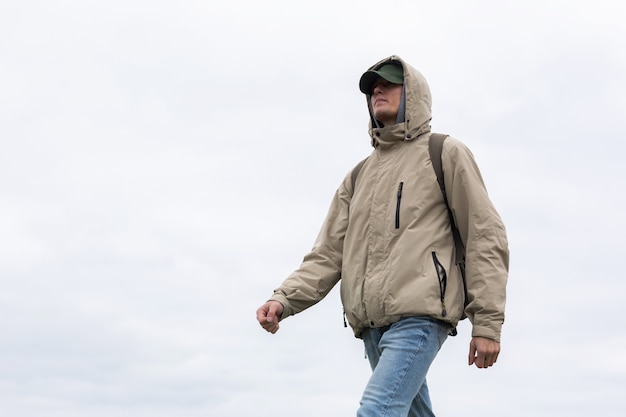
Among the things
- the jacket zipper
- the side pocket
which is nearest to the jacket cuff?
the side pocket

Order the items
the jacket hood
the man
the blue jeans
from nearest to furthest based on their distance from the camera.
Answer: the blue jeans → the man → the jacket hood

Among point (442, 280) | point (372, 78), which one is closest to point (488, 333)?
point (442, 280)

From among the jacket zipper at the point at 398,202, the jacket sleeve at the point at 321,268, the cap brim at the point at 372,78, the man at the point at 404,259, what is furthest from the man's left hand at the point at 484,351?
the cap brim at the point at 372,78

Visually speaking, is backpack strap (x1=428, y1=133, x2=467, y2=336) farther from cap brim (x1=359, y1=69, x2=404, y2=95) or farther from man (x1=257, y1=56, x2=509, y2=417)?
cap brim (x1=359, y1=69, x2=404, y2=95)

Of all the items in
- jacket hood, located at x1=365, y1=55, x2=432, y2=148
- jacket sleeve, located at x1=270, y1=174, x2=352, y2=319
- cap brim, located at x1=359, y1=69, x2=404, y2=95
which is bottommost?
jacket sleeve, located at x1=270, y1=174, x2=352, y2=319

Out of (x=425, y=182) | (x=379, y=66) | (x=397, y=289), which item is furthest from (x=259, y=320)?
(x=379, y=66)

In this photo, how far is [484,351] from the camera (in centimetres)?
555

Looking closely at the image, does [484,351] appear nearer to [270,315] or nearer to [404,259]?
[404,259]

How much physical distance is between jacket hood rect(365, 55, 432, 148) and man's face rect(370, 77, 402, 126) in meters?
0.07

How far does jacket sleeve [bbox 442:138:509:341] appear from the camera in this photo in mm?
5609

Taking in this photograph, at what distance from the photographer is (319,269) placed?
6.55 metres

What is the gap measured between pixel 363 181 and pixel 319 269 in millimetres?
706

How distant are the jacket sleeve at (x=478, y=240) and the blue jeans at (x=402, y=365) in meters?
0.27

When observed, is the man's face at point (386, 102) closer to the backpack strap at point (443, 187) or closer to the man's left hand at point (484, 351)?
the backpack strap at point (443, 187)
